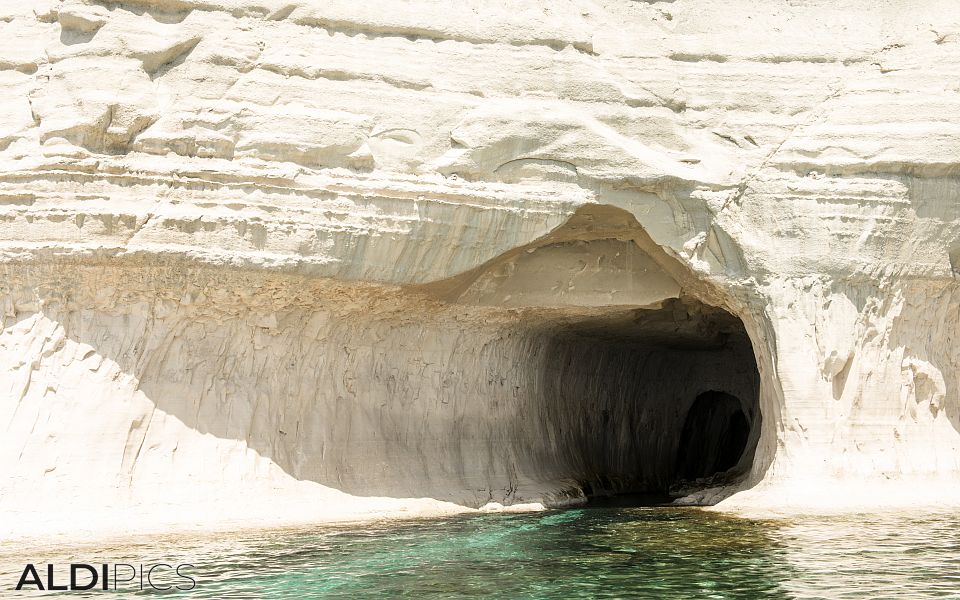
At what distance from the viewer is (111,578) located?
6352 mm

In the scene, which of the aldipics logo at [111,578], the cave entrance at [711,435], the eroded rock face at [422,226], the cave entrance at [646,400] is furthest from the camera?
the cave entrance at [711,435]

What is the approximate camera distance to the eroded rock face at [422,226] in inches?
375

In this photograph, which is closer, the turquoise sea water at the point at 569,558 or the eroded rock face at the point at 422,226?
the turquoise sea water at the point at 569,558

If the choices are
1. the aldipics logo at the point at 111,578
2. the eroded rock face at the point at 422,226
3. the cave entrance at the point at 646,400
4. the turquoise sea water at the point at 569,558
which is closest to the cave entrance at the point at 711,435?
the cave entrance at the point at 646,400

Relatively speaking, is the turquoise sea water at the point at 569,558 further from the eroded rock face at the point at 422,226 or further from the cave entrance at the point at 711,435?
the cave entrance at the point at 711,435

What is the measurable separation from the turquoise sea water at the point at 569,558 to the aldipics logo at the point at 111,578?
4.6 inches

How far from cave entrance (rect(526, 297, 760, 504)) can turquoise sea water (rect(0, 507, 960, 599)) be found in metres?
4.56

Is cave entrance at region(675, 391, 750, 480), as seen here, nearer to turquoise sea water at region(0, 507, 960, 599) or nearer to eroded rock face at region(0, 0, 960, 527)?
eroded rock face at region(0, 0, 960, 527)

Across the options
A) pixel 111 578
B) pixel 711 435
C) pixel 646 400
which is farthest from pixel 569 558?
pixel 711 435

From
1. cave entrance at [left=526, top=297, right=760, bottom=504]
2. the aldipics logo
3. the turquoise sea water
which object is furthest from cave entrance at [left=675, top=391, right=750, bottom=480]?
the aldipics logo

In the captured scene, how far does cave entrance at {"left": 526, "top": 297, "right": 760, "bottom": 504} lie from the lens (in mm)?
13875

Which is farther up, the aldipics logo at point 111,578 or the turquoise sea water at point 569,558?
the aldipics logo at point 111,578

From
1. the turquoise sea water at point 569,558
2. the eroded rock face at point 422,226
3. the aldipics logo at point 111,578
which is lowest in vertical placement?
the turquoise sea water at point 569,558

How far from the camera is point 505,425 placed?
12727mm
